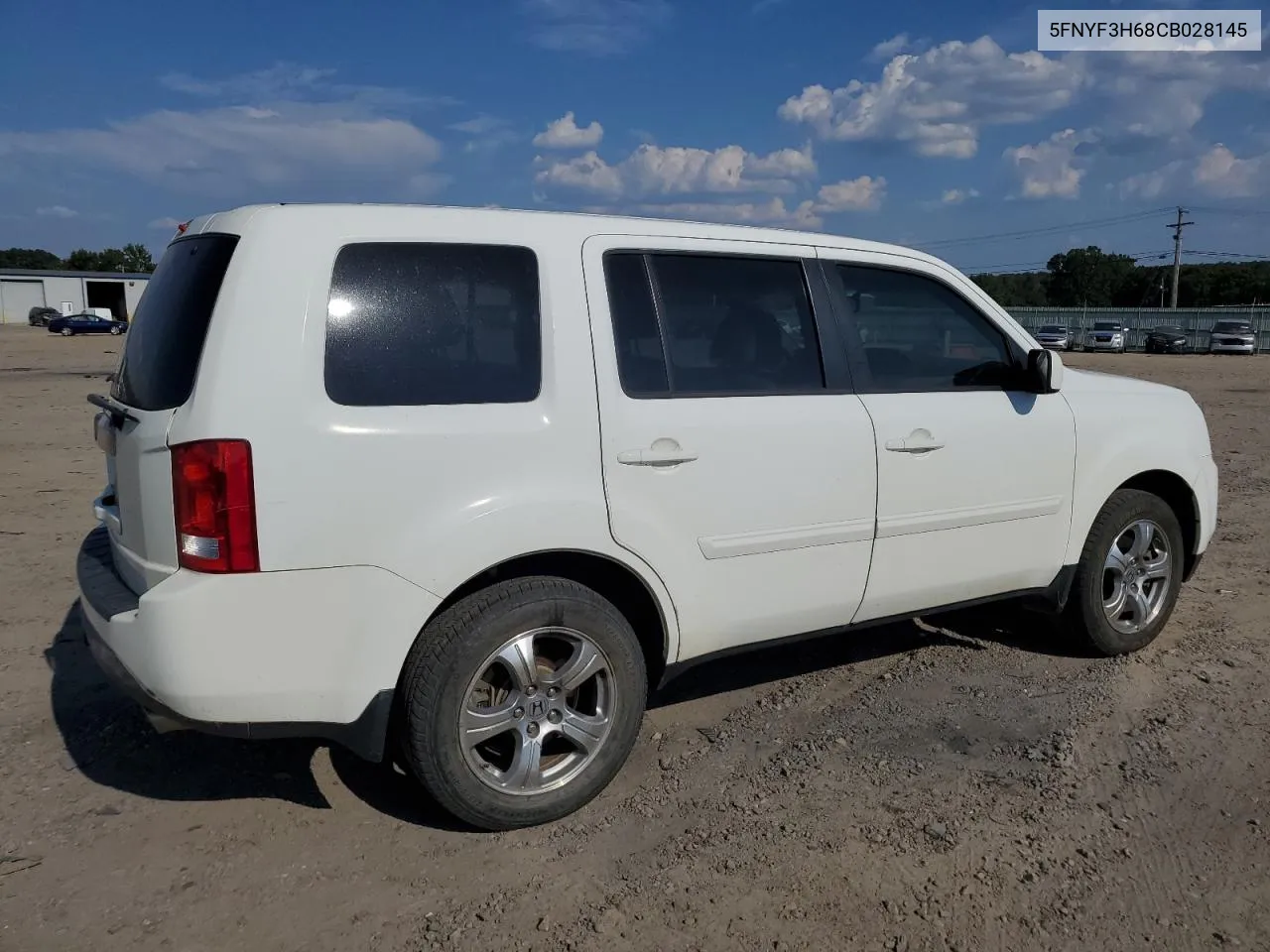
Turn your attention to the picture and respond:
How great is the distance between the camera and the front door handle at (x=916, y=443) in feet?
12.9

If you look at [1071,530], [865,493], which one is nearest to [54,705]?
[865,493]

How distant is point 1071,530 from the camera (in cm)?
460

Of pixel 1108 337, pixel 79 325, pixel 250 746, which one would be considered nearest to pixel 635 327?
pixel 250 746

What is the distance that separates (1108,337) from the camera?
4681cm

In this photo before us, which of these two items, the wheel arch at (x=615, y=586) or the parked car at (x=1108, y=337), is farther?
the parked car at (x=1108, y=337)

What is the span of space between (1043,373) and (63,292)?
87440mm

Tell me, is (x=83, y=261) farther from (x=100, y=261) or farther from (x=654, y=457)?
(x=654, y=457)

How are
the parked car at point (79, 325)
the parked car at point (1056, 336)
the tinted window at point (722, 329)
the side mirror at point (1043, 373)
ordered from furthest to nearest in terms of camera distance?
the parked car at point (79, 325)
the parked car at point (1056, 336)
the side mirror at point (1043, 373)
the tinted window at point (722, 329)

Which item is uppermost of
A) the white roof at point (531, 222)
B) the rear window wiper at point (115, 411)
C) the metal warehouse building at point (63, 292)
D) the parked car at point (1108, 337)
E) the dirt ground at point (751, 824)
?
the metal warehouse building at point (63, 292)

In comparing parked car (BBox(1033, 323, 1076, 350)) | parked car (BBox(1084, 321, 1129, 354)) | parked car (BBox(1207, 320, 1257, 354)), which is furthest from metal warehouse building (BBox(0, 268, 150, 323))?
parked car (BBox(1207, 320, 1257, 354))

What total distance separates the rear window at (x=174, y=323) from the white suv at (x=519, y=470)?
0.7 inches

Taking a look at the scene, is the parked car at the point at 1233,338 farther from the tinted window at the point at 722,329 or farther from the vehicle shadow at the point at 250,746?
the tinted window at the point at 722,329

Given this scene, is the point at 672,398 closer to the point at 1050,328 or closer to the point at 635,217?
the point at 635,217

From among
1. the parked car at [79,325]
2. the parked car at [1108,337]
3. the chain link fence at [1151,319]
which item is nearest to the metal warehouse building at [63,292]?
the parked car at [79,325]
